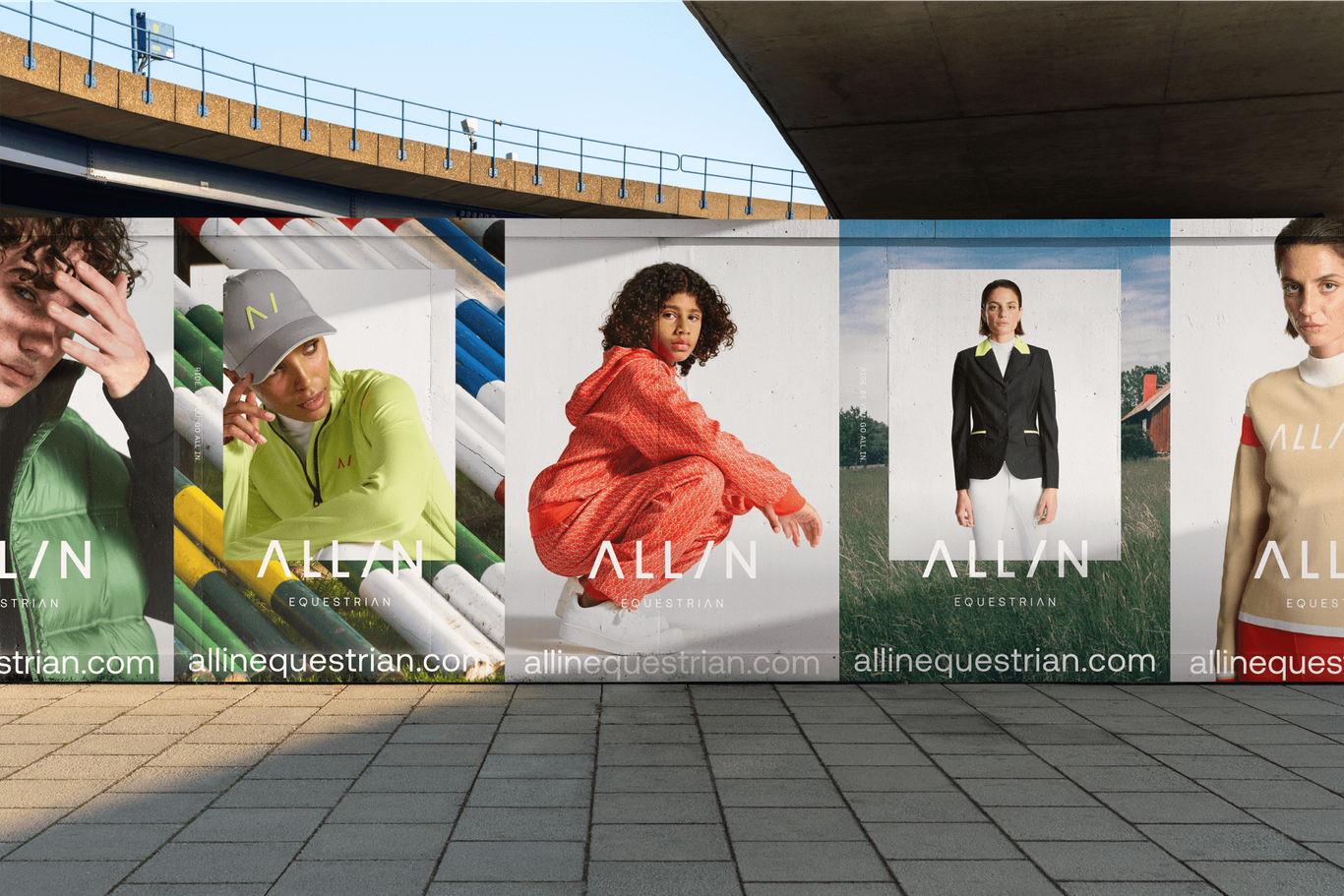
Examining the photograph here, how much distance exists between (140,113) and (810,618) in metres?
18.6

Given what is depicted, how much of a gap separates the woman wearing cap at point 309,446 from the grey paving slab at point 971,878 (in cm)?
372

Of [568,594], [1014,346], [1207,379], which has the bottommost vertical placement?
[568,594]

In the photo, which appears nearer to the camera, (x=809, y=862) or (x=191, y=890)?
(x=191, y=890)

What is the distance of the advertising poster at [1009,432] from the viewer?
6410 mm

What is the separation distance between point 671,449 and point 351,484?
203 cm

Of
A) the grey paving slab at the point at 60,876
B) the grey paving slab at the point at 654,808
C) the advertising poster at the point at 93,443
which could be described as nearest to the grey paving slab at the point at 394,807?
the grey paving slab at the point at 654,808

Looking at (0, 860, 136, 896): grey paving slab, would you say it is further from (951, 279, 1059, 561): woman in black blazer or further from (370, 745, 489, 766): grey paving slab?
(951, 279, 1059, 561): woman in black blazer

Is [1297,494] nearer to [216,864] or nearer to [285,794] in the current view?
[285,794]

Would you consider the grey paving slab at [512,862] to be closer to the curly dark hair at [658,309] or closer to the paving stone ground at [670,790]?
the paving stone ground at [670,790]

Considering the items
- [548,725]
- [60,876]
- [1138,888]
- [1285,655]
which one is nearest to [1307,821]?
[1138,888]

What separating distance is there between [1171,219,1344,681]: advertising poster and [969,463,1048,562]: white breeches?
0.90 meters

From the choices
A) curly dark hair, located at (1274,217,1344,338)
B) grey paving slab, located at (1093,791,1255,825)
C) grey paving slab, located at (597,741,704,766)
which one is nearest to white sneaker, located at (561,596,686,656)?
grey paving slab, located at (597,741,704,766)

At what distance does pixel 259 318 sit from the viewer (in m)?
6.32

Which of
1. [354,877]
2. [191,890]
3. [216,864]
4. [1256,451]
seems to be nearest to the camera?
[191,890]
